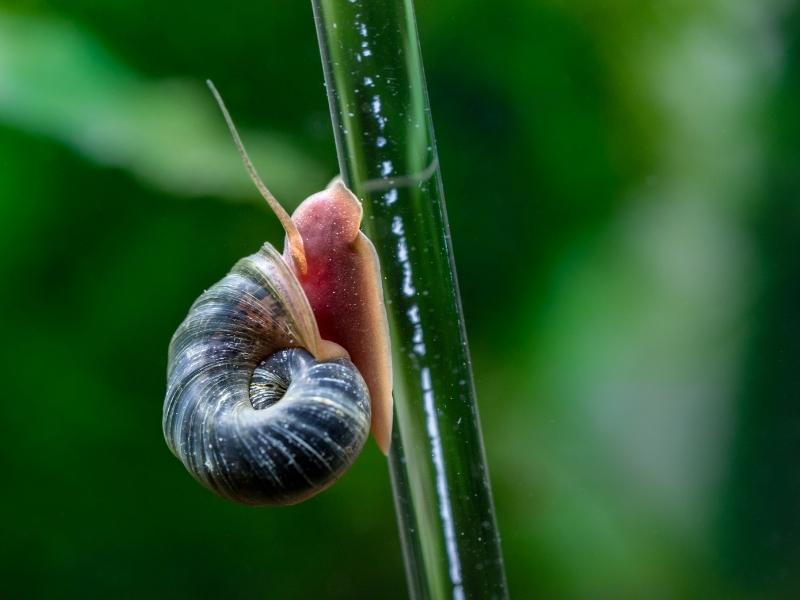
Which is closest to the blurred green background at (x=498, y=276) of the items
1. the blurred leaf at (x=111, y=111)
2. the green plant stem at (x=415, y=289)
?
the blurred leaf at (x=111, y=111)

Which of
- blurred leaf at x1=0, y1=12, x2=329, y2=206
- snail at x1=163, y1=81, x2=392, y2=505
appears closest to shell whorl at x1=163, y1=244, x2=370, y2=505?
snail at x1=163, y1=81, x2=392, y2=505

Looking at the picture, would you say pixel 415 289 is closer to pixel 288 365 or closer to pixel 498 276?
pixel 288 365

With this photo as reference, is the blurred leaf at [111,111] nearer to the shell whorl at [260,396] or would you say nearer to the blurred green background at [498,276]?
the blurred green background at [498,276]

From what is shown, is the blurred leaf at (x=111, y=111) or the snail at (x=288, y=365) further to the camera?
the blurred leaf at (x=111, y=111)

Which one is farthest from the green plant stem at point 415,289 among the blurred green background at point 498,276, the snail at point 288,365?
the blurred green background at point 498,276

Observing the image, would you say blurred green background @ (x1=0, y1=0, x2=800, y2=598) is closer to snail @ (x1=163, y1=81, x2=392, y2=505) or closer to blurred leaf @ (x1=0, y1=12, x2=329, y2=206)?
blurred leaf @ (x1=0, y1=12, x2=329, y2=206)

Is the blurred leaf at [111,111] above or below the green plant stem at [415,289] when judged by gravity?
above

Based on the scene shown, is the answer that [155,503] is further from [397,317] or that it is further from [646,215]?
[646,215]

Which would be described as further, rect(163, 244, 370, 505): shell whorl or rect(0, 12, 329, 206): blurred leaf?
rect(0, 12, 329, 206): blurred leaf
